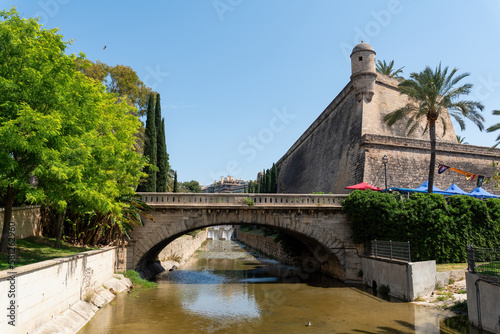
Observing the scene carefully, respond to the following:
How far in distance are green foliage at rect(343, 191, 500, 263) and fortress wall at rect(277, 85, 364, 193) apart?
697 cm

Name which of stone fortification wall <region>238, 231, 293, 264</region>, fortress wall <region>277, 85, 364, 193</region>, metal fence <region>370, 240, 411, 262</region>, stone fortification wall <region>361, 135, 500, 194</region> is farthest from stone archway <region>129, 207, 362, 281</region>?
stone fortification wall <region>238, 231, 293, 264</region>

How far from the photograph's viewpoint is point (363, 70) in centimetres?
3161

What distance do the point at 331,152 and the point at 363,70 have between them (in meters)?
9.02

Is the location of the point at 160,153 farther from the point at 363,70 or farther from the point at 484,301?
the point at 484,301

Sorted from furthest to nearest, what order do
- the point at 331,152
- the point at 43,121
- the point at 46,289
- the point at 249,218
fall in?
the point at 331,152 < the point at 249,218 < the point at 43,121 < the point at 46,289

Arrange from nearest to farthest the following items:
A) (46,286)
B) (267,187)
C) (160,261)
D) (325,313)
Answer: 1. (46,286)
2. (325,313)
3. (160,261)
4. (267,187)

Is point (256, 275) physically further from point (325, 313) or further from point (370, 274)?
point (325, 313)

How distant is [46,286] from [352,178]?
24.6 m

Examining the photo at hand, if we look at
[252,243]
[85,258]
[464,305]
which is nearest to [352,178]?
[464,305]

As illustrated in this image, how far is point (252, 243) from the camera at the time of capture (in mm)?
58469

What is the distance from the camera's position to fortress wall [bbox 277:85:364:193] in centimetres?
3161

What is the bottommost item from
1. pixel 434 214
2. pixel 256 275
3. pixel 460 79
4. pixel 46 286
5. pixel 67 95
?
pixel 256 275

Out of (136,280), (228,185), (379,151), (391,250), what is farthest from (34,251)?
(228,185)

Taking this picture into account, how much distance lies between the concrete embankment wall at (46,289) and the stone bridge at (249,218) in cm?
552
